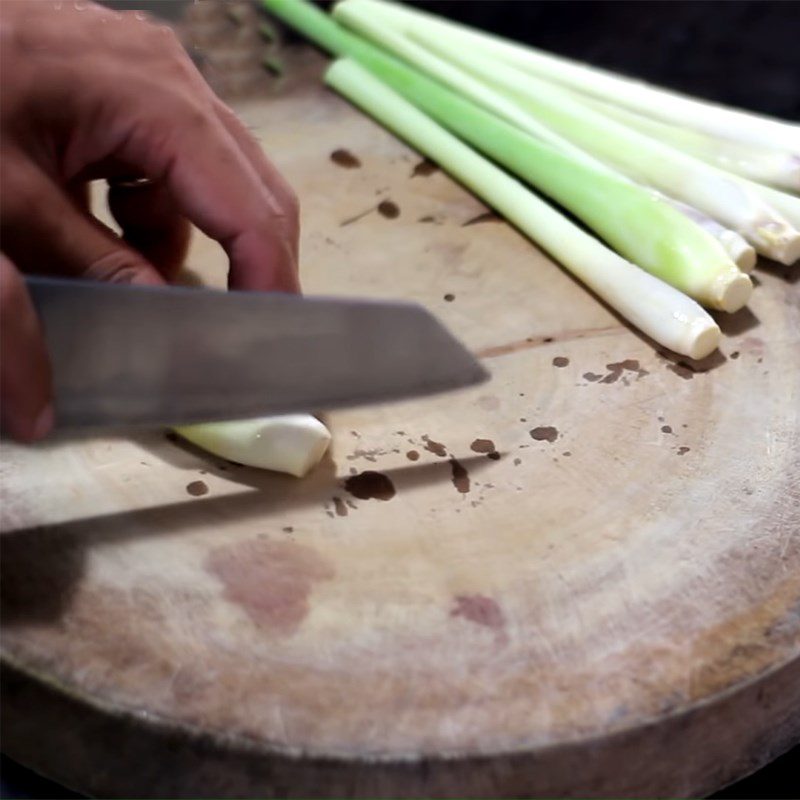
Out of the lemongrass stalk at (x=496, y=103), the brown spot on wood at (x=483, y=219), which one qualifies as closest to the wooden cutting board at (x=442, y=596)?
the lemongrass stalk at (x=496, y=103)

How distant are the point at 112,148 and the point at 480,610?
375 mm

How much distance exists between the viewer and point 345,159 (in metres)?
1.02

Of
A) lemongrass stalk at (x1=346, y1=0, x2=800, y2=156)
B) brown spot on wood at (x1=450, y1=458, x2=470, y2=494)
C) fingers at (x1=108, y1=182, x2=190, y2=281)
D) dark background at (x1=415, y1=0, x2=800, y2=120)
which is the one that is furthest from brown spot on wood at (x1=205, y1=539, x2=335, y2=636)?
dark background at (x1=415, y1=0, x2=800, y2=120)

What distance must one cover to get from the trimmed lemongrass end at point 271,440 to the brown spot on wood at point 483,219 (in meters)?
0.36

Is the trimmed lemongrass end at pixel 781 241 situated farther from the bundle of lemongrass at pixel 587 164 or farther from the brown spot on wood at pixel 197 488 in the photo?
the brown spot on wood at pixel 197 488

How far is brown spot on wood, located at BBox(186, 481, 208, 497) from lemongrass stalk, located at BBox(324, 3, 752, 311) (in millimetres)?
417

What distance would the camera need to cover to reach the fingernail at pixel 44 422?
55cm

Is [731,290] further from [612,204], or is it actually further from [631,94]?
[631,94]

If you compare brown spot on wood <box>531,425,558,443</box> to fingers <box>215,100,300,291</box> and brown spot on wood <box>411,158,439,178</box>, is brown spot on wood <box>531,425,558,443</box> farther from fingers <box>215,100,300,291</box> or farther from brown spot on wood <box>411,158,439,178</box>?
brown spot on wood <box>411,158,439,178</box>

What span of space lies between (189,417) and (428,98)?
0.61 m

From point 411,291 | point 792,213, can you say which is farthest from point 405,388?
point 792,213

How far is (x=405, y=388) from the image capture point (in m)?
0.63

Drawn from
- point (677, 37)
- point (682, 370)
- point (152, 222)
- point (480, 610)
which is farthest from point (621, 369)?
point (677, 37)

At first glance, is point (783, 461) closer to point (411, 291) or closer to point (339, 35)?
point (411, 291)
